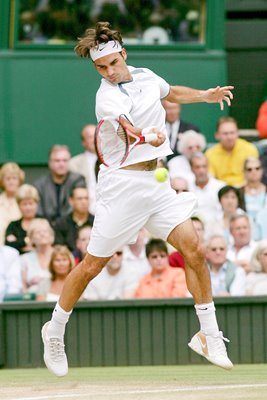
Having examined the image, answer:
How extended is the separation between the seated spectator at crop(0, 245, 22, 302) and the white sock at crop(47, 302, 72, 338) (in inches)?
107

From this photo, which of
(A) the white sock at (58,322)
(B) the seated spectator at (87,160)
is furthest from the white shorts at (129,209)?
(B) the seated spectator at (87,160)

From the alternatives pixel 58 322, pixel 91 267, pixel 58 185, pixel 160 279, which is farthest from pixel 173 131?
pixel 91 267

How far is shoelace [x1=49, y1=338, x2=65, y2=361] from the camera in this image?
8.78 metres

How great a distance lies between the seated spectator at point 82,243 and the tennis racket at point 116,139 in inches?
141

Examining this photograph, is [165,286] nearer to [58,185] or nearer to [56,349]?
[58,185]

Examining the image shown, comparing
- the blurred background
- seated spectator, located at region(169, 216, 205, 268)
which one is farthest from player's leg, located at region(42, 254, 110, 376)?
the blurred background

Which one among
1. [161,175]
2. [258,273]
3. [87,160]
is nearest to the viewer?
[161,175]

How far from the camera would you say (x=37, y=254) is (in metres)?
12.0

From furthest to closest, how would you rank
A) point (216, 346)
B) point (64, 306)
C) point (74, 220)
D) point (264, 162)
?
point (264, 162) < point (74, 220) < point (64, 306) < point (216, 346)

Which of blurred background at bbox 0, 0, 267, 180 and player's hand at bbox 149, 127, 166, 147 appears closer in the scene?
player's hand at bbox 149, 127, 166, 147

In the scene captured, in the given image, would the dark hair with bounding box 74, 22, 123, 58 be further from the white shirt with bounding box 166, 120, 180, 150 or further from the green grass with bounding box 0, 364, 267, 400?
the white shirt with bounding box 166, 120, 180, 150

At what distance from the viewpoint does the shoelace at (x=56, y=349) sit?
8781mm

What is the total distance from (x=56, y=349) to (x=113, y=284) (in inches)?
110

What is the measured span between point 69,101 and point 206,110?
5.06 ft
